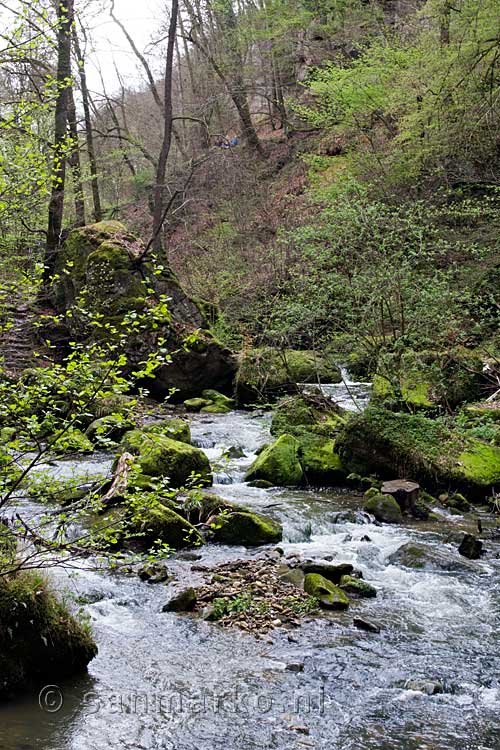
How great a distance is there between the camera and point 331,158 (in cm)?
2503

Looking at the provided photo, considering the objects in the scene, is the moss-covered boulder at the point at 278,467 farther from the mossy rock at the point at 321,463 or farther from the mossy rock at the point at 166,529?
the mossy rock at the point at 166,529

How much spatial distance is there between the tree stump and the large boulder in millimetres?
7481

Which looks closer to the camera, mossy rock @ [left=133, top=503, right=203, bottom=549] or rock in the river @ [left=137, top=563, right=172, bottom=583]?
rock in the river @ [left=137, top=563, right=172, bottom=583]

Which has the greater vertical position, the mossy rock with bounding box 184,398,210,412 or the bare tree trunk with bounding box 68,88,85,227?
the bare tree trunk with bounding box 68,88,85,227

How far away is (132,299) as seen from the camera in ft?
53.6

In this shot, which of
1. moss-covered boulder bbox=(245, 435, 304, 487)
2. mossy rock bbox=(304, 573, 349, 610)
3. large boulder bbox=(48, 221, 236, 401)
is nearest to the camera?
mossy rock bbox=(304, 573, 349, 610)

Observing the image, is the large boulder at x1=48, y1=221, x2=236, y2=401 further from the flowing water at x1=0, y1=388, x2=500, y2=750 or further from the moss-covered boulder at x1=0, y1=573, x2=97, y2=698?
the moss-covered boulder at x1=0, y1=573, x2=97, y2=698

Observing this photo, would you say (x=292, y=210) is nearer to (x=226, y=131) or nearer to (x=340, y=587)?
(x=226, y=131)

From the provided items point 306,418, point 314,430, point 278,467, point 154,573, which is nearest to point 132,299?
point 306,418

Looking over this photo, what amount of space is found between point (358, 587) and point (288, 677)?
186 centimetres

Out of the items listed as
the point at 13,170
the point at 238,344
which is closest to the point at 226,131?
the point at 238,344

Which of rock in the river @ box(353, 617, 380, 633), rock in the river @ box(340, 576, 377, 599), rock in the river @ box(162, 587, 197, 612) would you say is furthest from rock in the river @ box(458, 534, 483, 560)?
rock in the river @ box(162, 587, 197, 612)

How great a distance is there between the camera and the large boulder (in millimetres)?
16328

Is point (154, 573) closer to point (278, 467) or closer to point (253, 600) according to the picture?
point (253, 600)
